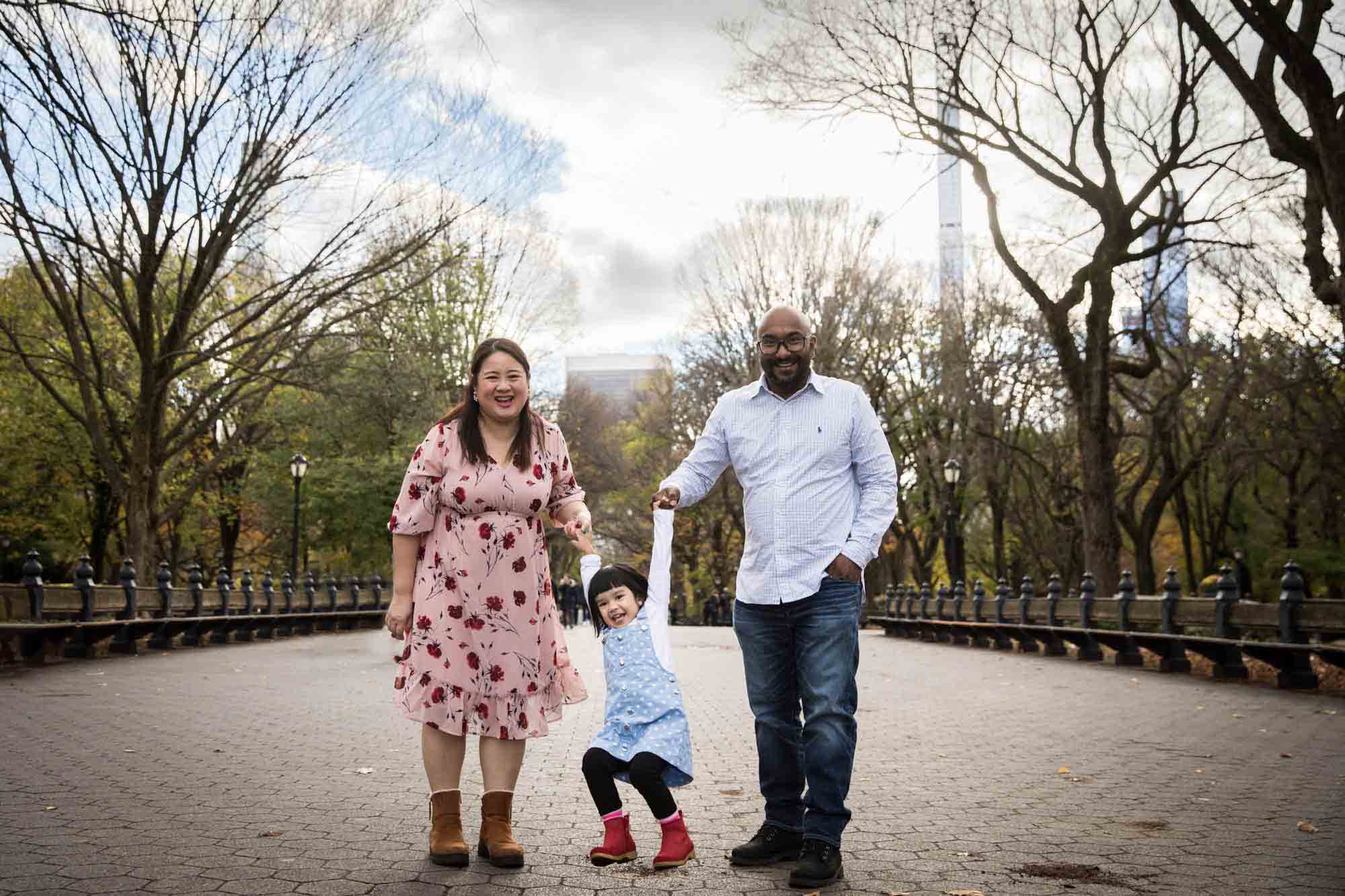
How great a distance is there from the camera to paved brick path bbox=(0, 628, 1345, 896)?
4266 mm

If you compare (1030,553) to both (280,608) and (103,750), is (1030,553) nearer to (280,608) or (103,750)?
(280,608)

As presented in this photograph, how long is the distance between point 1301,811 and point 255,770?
4.95 metres

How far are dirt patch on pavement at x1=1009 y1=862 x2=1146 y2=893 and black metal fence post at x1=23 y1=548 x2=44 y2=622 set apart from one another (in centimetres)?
1184

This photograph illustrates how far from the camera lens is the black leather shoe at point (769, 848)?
456 centimetres

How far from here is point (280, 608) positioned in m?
24.8

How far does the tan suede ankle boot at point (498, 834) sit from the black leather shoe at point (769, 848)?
0.77 metres

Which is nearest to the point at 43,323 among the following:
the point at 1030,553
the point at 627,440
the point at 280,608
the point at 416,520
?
the point at 280,608

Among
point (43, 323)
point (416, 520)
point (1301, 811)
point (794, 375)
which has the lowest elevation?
point (1301, 811)

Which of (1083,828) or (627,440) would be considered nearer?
(1083,828)

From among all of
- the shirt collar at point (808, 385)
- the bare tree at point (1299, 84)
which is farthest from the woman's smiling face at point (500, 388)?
the bare tree at point (1299, 84)

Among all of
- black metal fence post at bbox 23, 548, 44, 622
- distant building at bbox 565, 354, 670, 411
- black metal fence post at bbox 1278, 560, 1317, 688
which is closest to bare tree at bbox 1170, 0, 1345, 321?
black metal fence post at bbox 1278, 560, 1317, 688

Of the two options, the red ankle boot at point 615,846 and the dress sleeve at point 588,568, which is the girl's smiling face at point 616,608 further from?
the red ankle boot at point 615,846

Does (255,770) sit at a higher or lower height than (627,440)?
lower

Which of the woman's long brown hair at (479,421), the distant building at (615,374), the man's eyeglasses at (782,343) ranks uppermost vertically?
the distant building at (615,374)
